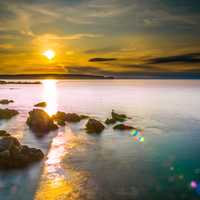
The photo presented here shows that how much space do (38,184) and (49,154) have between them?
836 cm

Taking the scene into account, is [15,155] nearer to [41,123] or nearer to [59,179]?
[59,179]

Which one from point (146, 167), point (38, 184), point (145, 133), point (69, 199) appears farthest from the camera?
point (145, 133)

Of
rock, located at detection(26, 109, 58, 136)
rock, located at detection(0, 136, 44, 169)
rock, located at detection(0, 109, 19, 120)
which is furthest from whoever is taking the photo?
rock, located at detection(0, 109, 19, 120)

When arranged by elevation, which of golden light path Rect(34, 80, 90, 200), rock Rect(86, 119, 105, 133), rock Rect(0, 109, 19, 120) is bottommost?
golden light path Rect(34, 80, 90, 200)

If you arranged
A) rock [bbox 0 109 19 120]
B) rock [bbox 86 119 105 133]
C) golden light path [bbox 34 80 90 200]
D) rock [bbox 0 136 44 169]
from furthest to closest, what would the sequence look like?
rock [bbox 0 109 19 120], rock [bbox 86 119 105 133], rock [bbox 0 136 44 169], golden light path [bbox 34 80 90 200]

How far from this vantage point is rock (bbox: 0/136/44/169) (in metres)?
24.5

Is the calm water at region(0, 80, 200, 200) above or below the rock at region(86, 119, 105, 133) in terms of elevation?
below

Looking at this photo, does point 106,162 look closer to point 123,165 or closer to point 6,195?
point 123,165

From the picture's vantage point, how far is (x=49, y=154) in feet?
96.9

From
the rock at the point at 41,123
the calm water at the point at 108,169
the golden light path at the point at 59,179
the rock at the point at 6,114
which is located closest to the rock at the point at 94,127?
the calm water at the point at 108,169

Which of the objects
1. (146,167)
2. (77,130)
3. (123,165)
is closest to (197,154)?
(146,167)

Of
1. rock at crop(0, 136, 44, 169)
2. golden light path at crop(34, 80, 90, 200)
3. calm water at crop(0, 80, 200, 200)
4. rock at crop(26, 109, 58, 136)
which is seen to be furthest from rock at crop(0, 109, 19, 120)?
rock at crop(0, 136, 44, 169)

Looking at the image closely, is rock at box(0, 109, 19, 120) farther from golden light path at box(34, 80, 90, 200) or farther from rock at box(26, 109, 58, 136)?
golden light path at box(34, 80, 90, 200)

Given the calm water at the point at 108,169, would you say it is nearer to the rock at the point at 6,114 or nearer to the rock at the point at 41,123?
the rock at the point at 41,123
